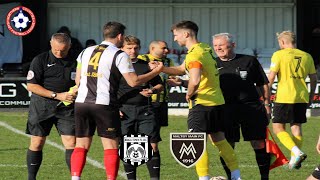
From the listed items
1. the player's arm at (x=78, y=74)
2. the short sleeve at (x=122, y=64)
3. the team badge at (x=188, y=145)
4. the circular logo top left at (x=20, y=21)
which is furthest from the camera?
the circular logo top left at (x=20, y=21)

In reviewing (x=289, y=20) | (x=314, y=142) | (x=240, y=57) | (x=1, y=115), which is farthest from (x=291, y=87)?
(x=289, y=20)

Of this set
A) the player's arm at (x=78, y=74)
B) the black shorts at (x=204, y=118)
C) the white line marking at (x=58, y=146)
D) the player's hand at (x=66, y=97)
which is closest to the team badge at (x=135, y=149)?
the black shorts at (x=204, y=118)

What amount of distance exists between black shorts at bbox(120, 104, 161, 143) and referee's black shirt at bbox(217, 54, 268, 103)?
3.36 ft

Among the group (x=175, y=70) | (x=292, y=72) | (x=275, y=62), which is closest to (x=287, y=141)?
(x=292, y=72)

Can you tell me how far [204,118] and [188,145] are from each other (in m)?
0.48

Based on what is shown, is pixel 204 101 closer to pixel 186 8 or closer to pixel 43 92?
pixel 43 92

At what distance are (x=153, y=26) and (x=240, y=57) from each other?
52.8ft

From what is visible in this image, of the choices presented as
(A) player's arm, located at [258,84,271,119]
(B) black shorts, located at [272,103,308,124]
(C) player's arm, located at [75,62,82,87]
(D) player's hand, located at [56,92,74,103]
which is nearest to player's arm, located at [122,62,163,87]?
(C) player's arm, located at [75,62,82,87]

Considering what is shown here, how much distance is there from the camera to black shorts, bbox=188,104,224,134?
43.0 feet

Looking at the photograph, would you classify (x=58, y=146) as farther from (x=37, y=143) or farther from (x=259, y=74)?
(x=259, y=74)

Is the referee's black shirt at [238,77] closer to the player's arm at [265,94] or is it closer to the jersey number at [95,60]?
the player's arm at [265,94]

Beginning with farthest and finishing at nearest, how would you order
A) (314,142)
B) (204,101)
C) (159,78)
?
(314,142) < (159,78) < (204,101)

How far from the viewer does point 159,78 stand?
14.0 meters

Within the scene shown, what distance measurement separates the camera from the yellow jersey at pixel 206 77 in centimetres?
1279
